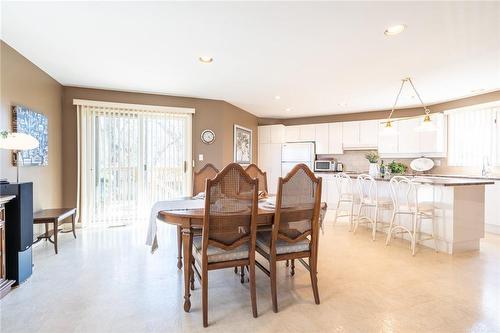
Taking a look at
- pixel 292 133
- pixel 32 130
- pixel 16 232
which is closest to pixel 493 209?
pixel 292 133

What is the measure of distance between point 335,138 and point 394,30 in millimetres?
4172

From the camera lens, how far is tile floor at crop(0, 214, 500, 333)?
5.85 feet

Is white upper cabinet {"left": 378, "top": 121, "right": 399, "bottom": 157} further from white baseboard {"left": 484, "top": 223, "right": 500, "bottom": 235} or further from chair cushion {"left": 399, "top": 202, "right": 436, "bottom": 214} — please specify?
chair cushion {"left": 399, "top": 202, "right": 436, "bottom": 214}

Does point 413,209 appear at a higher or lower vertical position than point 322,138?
lower

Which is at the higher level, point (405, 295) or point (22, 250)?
point (22, 250)

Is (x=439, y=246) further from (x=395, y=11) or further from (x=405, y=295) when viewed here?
(x=395, y=11)

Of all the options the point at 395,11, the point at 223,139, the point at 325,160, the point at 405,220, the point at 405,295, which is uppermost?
the point at 395,11

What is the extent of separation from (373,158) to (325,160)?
6.99ft

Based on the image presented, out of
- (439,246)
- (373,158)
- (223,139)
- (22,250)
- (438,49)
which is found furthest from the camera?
(223,139)

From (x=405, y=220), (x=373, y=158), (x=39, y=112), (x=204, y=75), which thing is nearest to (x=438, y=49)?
(x=373, y=158)

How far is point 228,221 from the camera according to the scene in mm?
1833

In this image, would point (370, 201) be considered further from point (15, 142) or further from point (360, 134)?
point (15, 142)

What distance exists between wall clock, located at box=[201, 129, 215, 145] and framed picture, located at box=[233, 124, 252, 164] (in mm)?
683

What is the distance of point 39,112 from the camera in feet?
11.1
